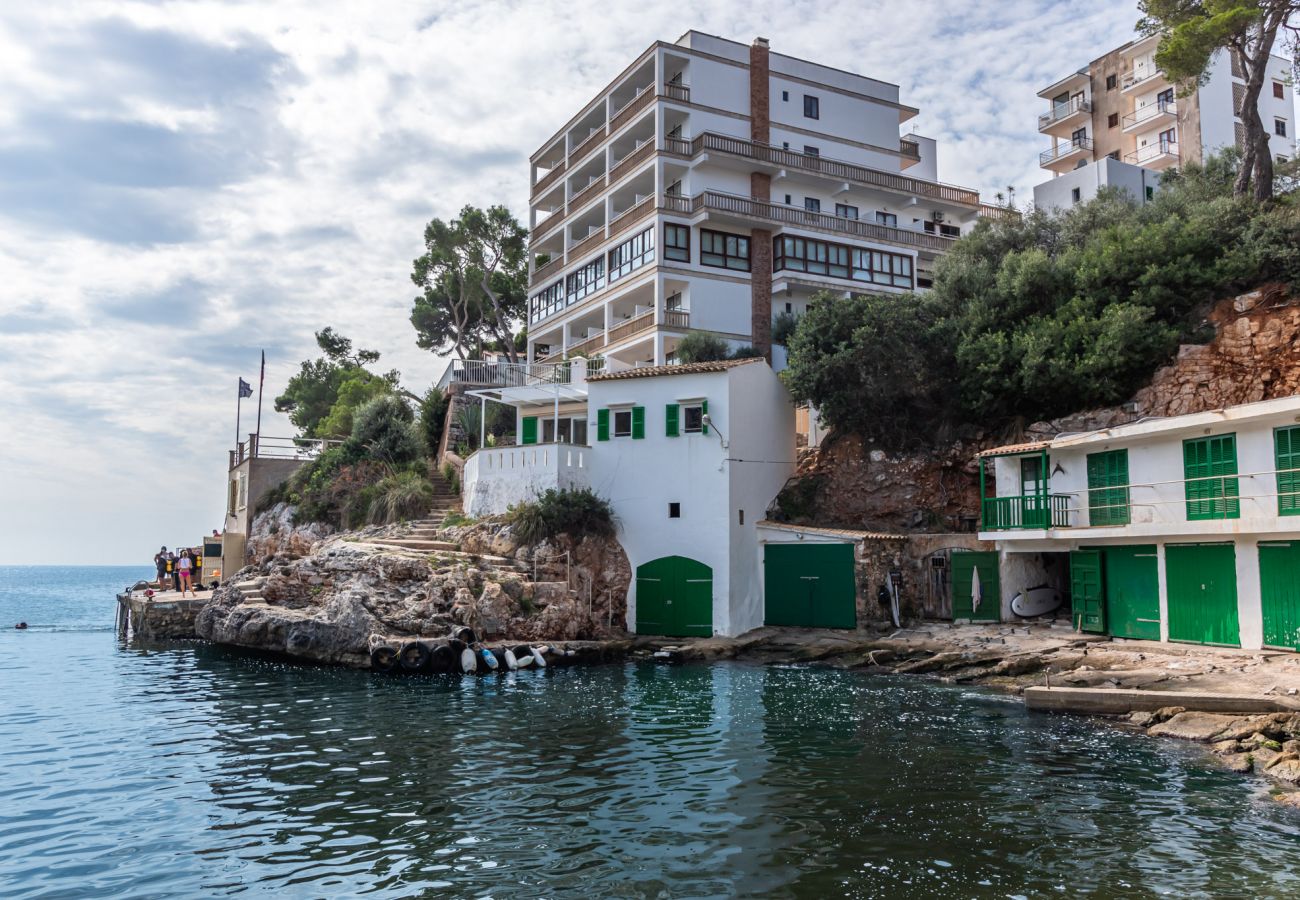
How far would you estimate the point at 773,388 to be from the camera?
35.2 m

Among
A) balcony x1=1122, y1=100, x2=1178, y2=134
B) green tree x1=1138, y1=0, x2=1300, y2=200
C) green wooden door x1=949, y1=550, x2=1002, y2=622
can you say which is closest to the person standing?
green wooden door x1=949, y1=550, x2=1002, y2=622

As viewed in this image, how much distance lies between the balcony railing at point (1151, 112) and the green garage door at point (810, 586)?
44.8 meters

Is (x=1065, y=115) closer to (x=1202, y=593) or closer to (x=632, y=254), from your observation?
(x=632, y=254)

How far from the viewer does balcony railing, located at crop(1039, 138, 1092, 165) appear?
206 feet

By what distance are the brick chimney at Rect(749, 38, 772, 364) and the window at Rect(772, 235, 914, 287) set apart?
2.51ft

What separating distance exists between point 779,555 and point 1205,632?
43.6 feet

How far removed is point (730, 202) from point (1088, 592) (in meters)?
25.9

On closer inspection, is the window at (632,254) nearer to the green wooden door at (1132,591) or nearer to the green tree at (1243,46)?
the green tree at (1243,46)

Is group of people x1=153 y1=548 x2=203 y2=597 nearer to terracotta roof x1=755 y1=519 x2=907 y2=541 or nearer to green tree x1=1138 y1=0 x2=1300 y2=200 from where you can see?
terracotta roof x1=755 y1=519 x2=907 y2=541

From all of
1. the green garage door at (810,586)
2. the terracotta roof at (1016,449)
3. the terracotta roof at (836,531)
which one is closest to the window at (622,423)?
the terracotta roof at (836,531)

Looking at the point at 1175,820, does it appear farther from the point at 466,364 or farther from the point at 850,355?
the point at 466,364

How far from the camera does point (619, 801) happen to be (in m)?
A: 13.5

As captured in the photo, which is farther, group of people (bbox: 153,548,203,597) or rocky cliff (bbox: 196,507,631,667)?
group of people (bbox: 153,548,203,597)

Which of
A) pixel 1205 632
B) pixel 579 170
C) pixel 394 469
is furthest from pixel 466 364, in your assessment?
pixel 1205 632
